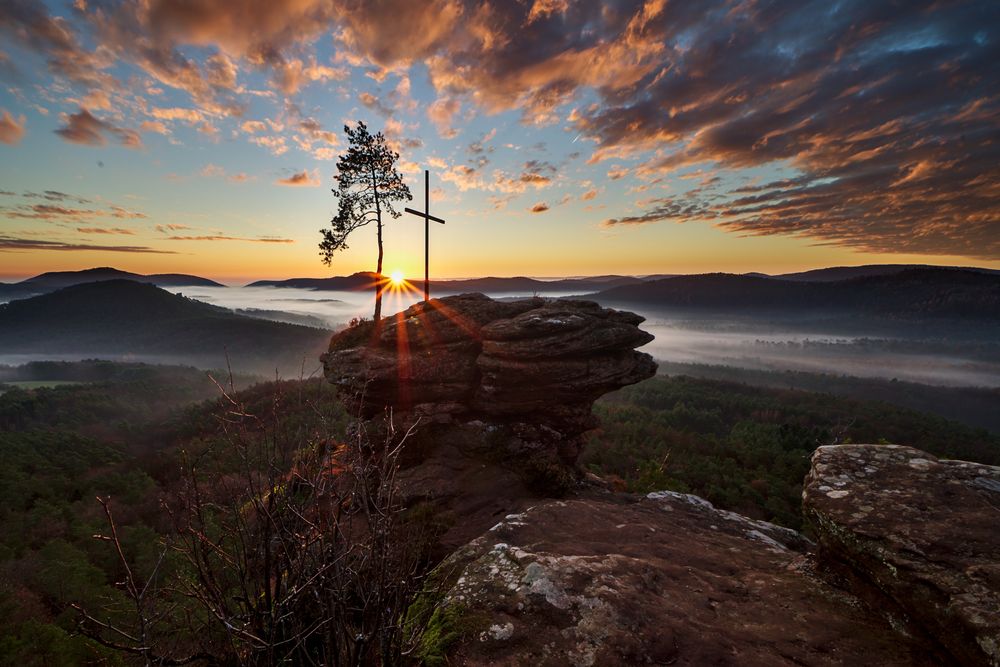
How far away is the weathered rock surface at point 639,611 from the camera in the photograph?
441 cm

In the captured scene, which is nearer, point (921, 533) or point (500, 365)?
point (921, 533)

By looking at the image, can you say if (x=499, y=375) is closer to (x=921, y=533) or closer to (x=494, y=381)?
(x=494, y=381)

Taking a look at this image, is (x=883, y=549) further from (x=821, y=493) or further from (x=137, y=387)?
(x=137, y=387)

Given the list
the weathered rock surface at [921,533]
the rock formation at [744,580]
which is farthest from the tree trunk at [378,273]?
the weathered rock surface at [921,533]

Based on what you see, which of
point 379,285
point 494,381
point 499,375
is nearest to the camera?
point 499,375

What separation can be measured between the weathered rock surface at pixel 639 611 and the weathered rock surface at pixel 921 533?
1.87 feet

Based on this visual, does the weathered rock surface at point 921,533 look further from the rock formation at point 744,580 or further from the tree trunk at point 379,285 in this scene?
the tree trunk at point 379,285

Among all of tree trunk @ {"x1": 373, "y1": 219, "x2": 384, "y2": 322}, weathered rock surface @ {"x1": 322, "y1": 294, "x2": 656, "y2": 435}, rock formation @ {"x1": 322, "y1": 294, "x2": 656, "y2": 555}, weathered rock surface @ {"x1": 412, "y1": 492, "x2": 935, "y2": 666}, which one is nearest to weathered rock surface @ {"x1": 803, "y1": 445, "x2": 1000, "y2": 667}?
weathered rock surface @ {"x1": 412, "y1": 492, "x2": 935, "y2": 666}

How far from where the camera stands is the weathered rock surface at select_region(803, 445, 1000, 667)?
4.08 m

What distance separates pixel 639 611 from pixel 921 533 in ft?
12.0

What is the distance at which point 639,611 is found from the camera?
16.5 ft

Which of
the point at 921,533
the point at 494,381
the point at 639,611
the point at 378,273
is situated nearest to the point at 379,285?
the point at 378,273

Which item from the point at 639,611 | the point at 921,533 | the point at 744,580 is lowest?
the point at 744,580

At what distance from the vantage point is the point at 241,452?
11.4 feet
